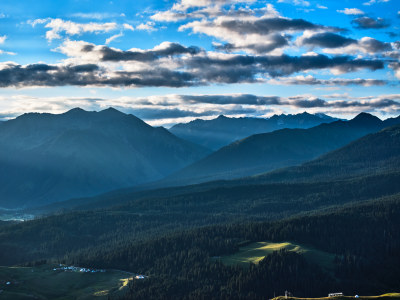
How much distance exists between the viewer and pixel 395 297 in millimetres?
164875

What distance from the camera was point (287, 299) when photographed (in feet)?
556

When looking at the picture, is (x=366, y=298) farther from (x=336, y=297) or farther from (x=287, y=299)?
(x=287, y=299)

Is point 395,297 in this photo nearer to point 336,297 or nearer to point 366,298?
point 366,298

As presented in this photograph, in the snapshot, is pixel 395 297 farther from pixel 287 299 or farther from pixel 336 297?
pixel 287 299

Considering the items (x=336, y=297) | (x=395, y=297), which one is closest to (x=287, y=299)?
(x=336, y=297)

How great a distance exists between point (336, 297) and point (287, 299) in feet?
55.7

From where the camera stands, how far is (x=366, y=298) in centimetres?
16538

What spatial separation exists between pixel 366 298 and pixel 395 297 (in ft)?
32.4

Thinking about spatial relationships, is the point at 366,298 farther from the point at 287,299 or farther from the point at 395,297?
the point at 287,299

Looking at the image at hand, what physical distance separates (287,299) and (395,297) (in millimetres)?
36883

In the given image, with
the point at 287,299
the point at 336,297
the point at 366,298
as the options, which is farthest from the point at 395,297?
Result: the point at 287,299

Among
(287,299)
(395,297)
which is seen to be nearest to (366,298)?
(395,297)
